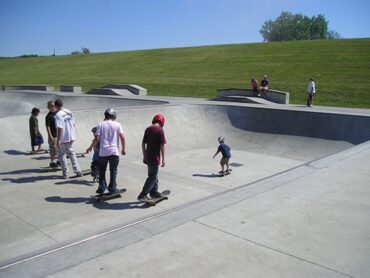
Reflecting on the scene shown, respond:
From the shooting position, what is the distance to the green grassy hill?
26.0 m

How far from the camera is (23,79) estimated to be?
46.0 metres

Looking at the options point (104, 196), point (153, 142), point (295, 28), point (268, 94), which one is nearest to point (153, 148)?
point (153, 142)

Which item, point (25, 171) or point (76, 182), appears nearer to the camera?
point (76, 182)

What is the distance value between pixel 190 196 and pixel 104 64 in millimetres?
43794

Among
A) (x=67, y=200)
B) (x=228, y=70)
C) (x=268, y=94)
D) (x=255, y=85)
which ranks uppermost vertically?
(x=228, y=70)

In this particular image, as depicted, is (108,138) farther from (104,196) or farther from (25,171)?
(25,171)

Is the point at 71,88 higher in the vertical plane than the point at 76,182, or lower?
higher

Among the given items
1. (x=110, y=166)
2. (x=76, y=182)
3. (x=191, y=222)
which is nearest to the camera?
(x=191, y=222)

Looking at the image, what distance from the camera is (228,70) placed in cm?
3525

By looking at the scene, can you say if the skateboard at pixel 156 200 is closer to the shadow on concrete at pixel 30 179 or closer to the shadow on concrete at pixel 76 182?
the shadow on concrete at pixel 76 182

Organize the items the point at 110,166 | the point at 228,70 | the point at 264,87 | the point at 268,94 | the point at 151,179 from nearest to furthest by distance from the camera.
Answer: the point at 151,179
the point at 110,166
the point at 264,87
the point at 268,94
the point at 228,70

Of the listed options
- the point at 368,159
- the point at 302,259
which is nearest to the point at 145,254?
the point at 302,259

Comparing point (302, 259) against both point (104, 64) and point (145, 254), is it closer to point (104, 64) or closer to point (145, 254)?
point (145, 254)

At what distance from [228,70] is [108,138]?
29842 millimetres
